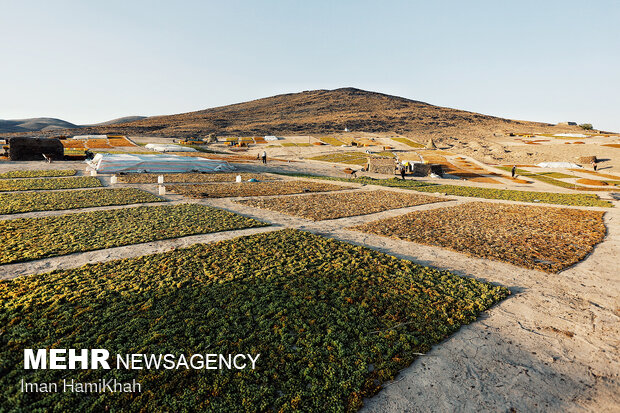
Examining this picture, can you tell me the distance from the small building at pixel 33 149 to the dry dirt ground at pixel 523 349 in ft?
133

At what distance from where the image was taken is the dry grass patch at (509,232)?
10406mm

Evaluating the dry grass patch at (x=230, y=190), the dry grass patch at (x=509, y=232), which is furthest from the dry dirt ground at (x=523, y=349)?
the dry grass patch at (x=230, y=190)

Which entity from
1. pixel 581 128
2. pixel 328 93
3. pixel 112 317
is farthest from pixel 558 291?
pixel 328 93

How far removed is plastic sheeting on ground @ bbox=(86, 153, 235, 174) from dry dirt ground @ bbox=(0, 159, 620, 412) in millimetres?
26024

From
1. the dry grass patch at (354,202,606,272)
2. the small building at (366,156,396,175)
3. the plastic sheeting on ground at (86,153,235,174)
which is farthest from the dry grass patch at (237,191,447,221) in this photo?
the small building at (366,156,396,175)

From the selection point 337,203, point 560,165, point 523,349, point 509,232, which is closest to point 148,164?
point 337,203

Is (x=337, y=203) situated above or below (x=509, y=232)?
above

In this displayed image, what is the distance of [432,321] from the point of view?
6.08 meters

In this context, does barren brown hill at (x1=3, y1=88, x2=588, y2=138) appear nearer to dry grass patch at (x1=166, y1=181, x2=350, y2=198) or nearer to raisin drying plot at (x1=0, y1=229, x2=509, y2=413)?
dry grass patch at (x1=166, y1=181, x2=350, y2=198)

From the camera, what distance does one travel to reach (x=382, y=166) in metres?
44.0

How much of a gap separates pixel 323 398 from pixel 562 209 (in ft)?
75.0

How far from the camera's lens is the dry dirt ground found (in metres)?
4.30

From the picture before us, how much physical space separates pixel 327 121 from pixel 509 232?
364 ft

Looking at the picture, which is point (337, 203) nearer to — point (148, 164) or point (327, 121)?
point (148, 164)
